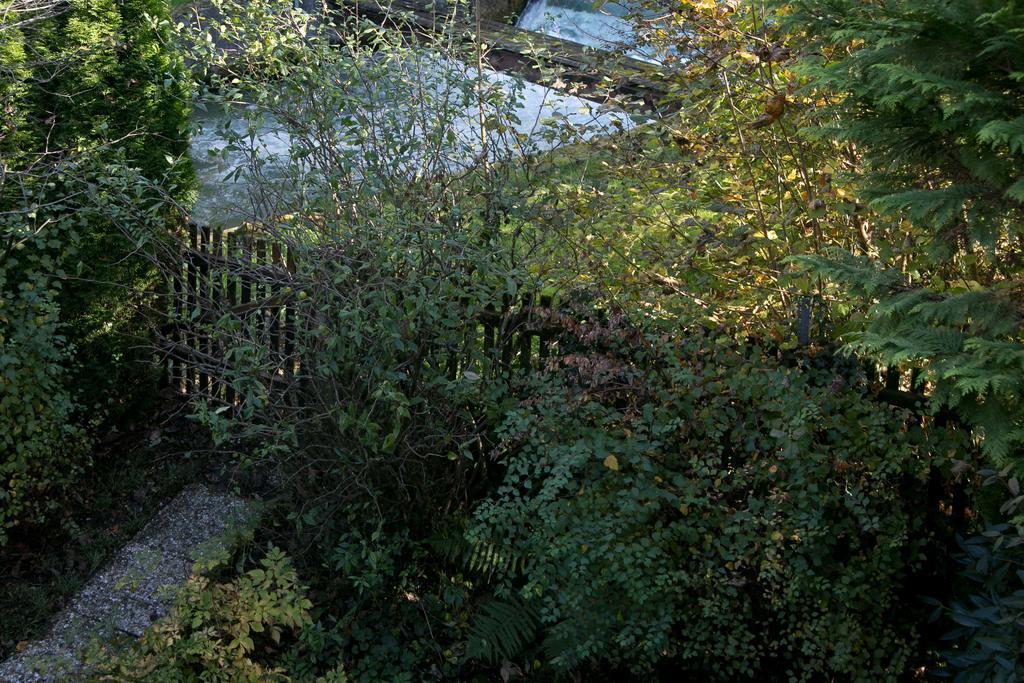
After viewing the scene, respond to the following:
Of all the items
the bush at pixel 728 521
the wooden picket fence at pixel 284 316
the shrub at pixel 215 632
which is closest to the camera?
the bush at pixel 728 521

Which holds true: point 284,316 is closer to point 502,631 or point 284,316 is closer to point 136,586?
point 136,586

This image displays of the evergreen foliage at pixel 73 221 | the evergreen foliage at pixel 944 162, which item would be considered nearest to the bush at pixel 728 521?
the evergreen foliage at pixel 944 162

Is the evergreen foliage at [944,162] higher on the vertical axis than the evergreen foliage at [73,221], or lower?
higher

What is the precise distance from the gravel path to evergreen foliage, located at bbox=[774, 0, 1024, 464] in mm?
3428

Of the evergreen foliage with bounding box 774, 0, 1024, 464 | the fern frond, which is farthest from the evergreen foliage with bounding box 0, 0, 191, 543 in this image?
the evergreen foliage with bounding box 774, 0, 1024, 464

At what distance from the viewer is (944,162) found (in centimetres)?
407

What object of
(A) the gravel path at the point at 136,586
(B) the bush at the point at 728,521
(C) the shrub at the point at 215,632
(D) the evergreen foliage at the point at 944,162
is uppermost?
(D) the evergreen foliage at the point at 944,162

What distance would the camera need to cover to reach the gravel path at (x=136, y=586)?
15.4ft

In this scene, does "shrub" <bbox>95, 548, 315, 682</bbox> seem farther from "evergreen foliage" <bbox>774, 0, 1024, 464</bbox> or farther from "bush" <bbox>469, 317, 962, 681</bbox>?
"evergreen foliage" <bbox>774, 0, 1024, 464</bbox>

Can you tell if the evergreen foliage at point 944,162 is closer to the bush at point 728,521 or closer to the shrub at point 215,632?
the bush at point 728,521

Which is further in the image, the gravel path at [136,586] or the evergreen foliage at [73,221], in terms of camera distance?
the evergreen foliage at [73,221]

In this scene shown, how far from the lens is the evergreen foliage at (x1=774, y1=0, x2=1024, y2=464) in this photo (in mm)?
3623

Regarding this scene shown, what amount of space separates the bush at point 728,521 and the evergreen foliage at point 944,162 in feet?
1.33

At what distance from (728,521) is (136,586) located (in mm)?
2717
